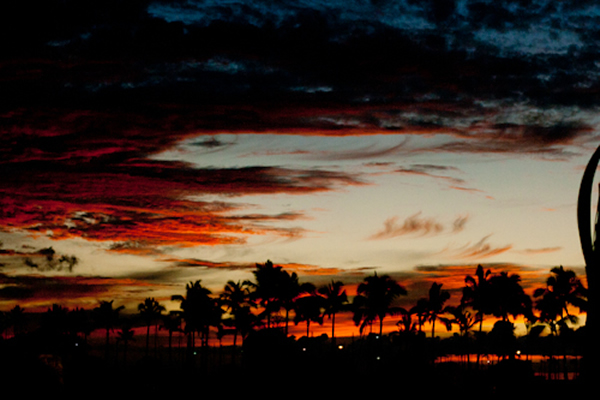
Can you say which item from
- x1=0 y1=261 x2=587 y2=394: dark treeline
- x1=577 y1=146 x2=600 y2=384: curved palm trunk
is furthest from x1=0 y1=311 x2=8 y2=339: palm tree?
x1=577 y1=146 x2=600 y2=384: curved palm trunk

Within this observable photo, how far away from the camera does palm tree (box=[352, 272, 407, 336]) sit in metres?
82.8

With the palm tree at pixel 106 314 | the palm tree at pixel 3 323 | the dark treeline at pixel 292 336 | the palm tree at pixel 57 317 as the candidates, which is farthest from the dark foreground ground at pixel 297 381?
the palm tree at pixel 3 323

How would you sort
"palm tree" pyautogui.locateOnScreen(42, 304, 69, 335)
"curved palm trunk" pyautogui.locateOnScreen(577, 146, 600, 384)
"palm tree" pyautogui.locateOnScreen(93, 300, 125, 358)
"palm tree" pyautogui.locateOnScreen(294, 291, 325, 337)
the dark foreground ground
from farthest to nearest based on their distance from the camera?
"palm tree" pyautogui.locateOnScreen(93, 300, 125, 358) → "palm tree" pyautogui.locateOnScreen(42, 304, 69, 335) → "palm tree" pyautogui.locateOnScreen(294, 291, 325, 337) → the dark foreground ground → "curved palm trunk" pyautogui.locateOnScreen(577, 146, 600, 384)

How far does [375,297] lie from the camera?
82.8 meters

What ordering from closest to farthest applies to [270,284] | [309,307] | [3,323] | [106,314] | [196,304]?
[270,284] < [309,307] < [196,304] < [106,314] < [3,323]

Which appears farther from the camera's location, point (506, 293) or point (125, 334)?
point (125, 334)

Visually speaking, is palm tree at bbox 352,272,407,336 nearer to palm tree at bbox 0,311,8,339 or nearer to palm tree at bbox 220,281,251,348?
palm tree at bbox 220,281,251,348

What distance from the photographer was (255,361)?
162 feet

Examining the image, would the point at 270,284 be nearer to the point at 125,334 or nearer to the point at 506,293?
the point at 506,293

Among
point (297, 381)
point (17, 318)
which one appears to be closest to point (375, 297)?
point (297, 381)

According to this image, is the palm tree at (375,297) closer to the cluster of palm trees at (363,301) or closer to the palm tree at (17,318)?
the cluster of palm trees at (363,301)

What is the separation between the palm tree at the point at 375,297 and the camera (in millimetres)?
82750

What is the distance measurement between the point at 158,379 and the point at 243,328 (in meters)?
31.7


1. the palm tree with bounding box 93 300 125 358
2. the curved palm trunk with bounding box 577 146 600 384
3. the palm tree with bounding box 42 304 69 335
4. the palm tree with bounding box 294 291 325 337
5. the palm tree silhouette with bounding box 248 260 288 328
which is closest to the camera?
the curved palm trunk with bounding box 577 146 600 384
